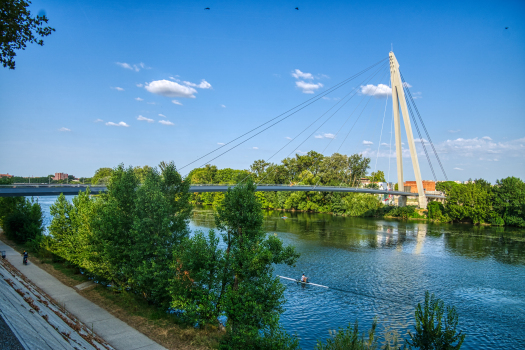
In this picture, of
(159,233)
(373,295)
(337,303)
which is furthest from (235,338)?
(373,295)

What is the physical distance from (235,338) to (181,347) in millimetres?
2351

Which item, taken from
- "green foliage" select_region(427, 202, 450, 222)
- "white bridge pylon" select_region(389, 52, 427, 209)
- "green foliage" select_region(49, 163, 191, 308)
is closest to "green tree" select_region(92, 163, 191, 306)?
"green foliage" select_region(49, 163, 191, 308)

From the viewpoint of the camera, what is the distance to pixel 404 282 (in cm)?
1900

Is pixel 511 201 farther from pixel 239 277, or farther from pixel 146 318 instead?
pixel 146 318

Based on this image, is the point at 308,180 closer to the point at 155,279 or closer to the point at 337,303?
the point at 337,303

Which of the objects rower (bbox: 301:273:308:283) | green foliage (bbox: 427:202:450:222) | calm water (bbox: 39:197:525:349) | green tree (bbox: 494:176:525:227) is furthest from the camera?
green foliage (bbox: 427:202:450:222)

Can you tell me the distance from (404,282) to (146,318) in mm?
14133

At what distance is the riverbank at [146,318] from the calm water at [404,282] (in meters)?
3.76

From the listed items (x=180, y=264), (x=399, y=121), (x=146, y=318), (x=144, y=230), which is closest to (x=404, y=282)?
(x=180, y=264)

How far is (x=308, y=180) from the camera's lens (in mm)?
66875

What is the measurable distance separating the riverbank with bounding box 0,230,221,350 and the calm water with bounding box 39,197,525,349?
3765 mm

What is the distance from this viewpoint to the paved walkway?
10305 millimetres

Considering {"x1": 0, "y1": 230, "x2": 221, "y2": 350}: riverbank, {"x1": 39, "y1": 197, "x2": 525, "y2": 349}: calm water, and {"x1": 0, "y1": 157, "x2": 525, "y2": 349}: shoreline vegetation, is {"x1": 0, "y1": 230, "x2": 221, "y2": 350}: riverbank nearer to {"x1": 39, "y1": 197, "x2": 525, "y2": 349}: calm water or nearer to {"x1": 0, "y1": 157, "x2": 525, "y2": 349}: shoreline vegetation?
{"x1": 0, "y1": 157, "x2": 525, "y2": 349}: shoreline vegetation

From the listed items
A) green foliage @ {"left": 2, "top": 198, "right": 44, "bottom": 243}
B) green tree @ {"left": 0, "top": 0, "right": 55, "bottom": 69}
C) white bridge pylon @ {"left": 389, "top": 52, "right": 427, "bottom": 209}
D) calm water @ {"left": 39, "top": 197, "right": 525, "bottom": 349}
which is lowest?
calm water @ {"left": 39, "top": 197, "right": 525, "bottom": 349}
